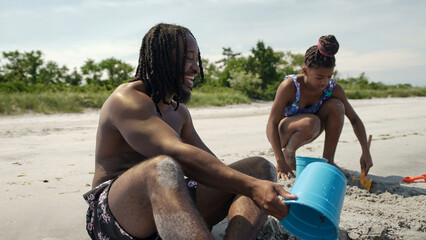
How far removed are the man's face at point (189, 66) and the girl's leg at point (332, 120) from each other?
73.0 inches

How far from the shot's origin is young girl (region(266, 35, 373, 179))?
10.3 ft

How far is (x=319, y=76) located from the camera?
316 centimetres

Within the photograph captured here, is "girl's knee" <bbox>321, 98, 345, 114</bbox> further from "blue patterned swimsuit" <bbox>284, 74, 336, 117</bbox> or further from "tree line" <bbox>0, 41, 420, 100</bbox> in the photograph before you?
"tree line" <bbox>0, 41, 420, 100</bbox>

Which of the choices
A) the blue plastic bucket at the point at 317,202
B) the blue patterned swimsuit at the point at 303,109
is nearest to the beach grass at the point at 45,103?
the blue patterned swimsuit at the point at 303,109

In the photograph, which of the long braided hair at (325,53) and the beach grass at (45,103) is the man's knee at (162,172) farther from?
the beach grass at (45,103)

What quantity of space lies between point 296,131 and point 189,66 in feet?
5.69

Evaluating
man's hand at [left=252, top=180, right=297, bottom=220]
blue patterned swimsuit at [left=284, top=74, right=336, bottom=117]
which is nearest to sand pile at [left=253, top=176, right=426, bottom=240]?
man's hand at [left=252, top=180, right=297, bottom=220]

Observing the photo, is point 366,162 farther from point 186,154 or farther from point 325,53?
point 186,154

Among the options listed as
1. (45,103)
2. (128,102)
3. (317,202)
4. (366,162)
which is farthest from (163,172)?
(45,103)

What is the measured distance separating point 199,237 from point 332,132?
2.37 meters

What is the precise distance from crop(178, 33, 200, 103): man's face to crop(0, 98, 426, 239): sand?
0.82 metres

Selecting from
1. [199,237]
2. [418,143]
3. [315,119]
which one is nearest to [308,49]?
[315,119]

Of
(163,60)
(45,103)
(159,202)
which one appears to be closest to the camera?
(159,202)

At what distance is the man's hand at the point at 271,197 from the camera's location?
1.45m
